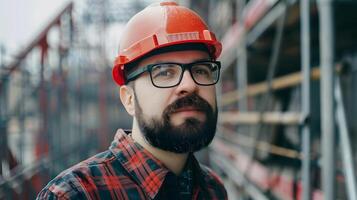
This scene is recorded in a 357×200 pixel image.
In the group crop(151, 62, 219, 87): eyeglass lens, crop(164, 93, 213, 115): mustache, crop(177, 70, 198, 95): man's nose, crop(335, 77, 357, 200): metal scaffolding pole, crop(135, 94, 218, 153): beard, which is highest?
crop(151, 62, 219, 87): eyeglass lens

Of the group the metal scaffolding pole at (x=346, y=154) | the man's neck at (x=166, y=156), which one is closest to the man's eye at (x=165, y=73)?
the man's neck at (x=166, y=156)

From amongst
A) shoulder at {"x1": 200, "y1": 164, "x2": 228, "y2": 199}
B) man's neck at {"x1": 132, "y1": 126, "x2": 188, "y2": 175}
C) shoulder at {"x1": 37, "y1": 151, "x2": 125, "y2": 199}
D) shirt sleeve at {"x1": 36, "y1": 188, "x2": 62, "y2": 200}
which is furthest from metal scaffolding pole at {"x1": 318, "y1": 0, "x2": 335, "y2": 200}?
shirt sleeve at {"x1": 36, "y1": 188, "x2": 62, "y2": 200}

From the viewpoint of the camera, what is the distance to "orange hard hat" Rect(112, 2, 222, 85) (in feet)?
5.58

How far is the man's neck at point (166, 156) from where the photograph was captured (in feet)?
5.64

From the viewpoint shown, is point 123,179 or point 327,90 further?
point 327,90

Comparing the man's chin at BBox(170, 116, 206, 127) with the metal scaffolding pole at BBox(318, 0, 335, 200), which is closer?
the man's chin at BBox(170, 116, 206, 127)

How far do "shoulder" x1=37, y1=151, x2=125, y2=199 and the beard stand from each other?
181 mm

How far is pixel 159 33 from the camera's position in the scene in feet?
5.67

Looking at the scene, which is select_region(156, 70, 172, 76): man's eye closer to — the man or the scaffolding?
the man

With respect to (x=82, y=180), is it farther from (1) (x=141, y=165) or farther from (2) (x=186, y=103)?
(2) (x=186, y=103)

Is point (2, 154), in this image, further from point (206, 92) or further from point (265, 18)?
point (265, 18)

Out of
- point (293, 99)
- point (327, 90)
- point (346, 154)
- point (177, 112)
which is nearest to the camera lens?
point (177, 112)

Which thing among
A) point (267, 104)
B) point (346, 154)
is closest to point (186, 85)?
point (346, 154)

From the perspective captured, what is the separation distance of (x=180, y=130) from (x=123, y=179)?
275 mm
